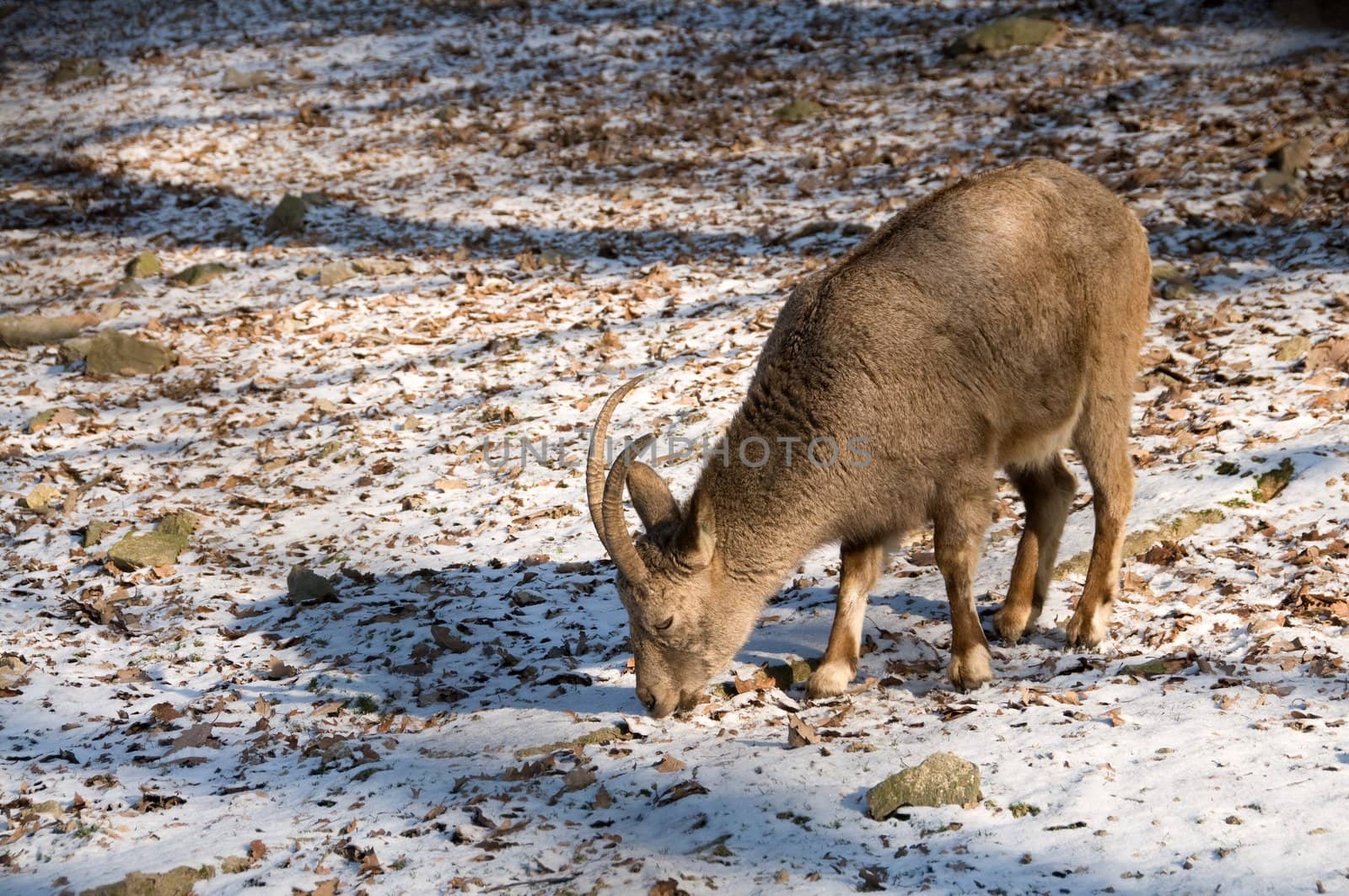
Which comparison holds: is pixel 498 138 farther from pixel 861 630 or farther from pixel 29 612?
pixel 861 630

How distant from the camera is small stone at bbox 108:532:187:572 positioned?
370 inches

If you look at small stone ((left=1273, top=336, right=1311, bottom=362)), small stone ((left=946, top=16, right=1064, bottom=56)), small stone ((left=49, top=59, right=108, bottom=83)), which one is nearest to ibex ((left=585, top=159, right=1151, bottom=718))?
small stone ((left=1273, top=336, right=1311, bottom=362))

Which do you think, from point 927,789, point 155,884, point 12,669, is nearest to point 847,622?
point 927,789

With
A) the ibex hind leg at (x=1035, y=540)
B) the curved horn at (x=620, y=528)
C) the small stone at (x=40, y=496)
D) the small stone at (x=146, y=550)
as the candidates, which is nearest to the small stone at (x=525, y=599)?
the curved horn at (x=620, y=528)

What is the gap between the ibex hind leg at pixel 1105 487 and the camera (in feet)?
23.6

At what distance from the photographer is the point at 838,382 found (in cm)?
650

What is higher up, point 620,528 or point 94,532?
point 620,528

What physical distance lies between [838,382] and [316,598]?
15.1ft

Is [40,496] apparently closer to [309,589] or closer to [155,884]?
[309,589]

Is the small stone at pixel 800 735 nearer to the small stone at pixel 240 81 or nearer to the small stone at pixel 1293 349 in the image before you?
the small stone at pixel 1293 349

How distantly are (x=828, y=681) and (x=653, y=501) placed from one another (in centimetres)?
157

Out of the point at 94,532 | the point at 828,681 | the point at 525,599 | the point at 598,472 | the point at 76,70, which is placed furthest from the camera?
the point at 76,70

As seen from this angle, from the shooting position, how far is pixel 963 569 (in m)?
6.76

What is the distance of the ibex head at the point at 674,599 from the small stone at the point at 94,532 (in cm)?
578
